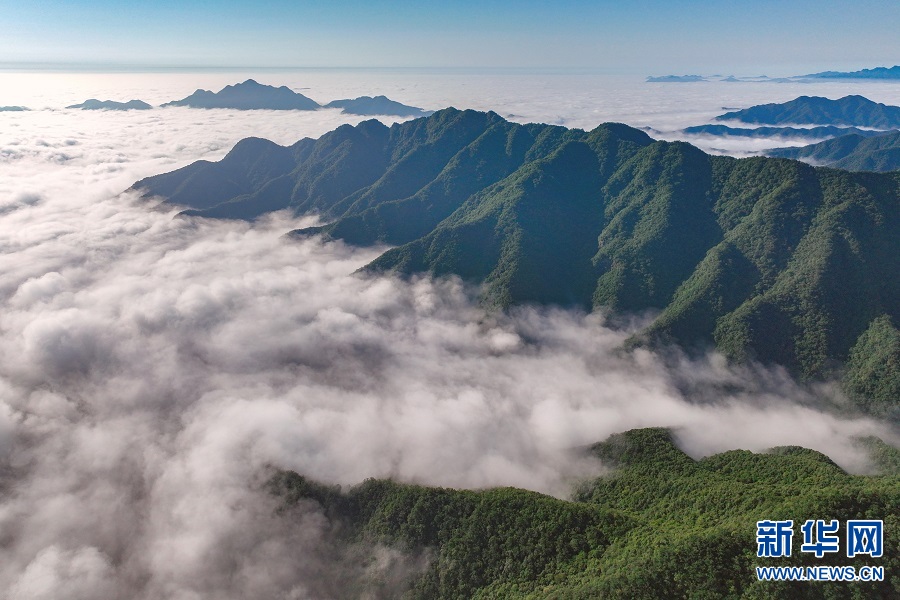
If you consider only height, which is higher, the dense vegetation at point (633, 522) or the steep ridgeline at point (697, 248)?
the steep ridgeline at point (697, 248)

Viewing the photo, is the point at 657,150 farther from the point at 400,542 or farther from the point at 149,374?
the point at 149,374

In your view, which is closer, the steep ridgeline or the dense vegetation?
the dense vegetation

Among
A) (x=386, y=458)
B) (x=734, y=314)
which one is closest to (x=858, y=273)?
(x=734, y=314)

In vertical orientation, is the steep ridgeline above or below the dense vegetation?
above

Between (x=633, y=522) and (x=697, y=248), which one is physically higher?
(x=697, y=248)

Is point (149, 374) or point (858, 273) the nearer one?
point (858, 273)

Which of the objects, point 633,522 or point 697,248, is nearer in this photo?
point 633,522

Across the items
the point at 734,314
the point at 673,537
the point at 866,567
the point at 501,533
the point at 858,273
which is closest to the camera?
the point at 866,567

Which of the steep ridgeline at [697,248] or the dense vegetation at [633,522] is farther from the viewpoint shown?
the steep ridgeline at [697,248]
